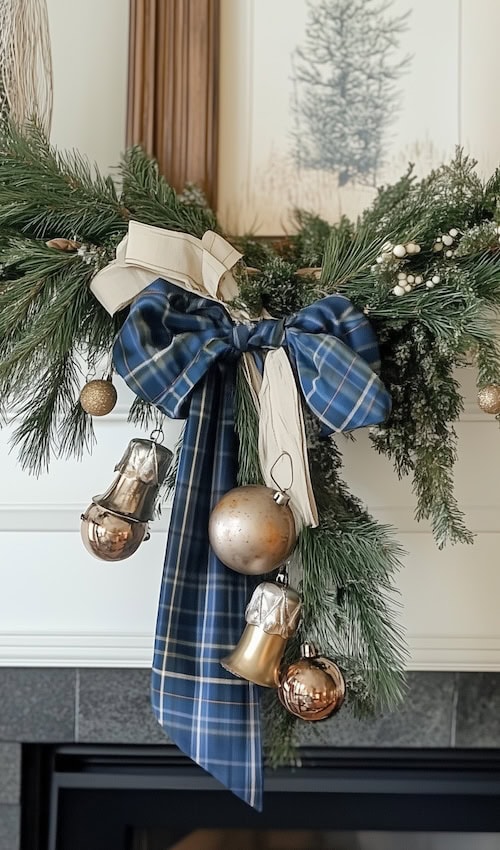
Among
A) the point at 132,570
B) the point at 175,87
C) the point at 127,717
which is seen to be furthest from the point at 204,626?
the point at 175,87

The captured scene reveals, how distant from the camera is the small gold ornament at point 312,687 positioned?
609mm

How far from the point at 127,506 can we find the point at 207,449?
0.09m

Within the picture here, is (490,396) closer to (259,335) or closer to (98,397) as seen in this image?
(259,335)

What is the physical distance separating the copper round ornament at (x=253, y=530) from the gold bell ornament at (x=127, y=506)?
9 cm

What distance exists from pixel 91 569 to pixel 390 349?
419 mm

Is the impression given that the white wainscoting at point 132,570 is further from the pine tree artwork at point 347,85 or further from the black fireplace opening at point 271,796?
the pine tree artwork at point 347,85

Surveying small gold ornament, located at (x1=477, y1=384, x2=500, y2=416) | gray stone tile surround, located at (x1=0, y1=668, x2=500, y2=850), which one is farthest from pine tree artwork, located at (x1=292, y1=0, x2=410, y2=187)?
gray stone tile surround, located at (x1=0, y1=668, x2=500, y2=850)

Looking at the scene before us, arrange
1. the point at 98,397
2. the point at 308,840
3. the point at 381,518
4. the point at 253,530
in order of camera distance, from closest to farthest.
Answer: the point at 253,530 → the point at 98,397 → the point at 381,518 → the point at 308,840

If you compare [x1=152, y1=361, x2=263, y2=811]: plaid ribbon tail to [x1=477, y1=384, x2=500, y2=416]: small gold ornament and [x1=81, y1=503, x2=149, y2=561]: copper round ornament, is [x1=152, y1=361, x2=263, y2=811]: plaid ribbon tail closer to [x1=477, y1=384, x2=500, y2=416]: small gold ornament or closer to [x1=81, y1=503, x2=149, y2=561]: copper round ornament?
[x1=81, y1=503, x2=149, y2=561]: copper round ornament

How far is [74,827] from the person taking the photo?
3.03 feet

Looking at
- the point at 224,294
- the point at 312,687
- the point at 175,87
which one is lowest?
the point at 312,687

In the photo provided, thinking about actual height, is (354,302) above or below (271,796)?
above

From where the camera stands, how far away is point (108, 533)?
2.17 feet

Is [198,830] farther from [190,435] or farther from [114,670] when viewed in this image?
[190,435]
